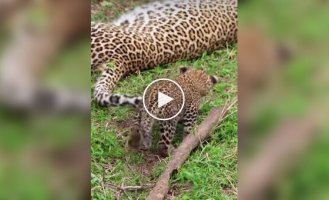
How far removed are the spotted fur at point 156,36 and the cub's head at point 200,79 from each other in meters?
0.04

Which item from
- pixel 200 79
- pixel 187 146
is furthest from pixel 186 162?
pixel 200 79

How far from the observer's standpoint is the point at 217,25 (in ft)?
3.29

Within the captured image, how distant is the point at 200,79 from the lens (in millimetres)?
962

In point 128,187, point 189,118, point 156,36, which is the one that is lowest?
point 128,187

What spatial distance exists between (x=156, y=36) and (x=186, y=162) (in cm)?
23

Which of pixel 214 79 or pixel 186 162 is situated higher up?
pixel 214 79
